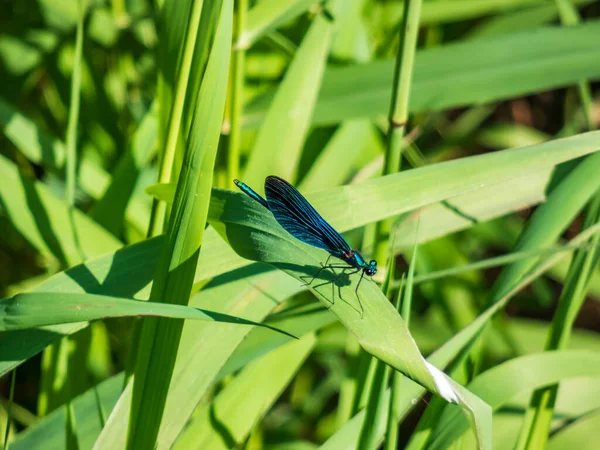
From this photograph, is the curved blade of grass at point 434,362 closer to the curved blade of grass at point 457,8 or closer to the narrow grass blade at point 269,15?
the narrow grass blade at point 269,15

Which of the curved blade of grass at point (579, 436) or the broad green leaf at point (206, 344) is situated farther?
the curved blade of grass at point (579, 436)

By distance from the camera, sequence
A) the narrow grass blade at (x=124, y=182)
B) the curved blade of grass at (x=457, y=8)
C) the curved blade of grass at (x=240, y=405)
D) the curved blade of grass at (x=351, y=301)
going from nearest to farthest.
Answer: the curved blade of grass at (x=351, y=301)
the curved blade of grass at (x=240, y=405)
the narrow grass blade at (x=124, y=182)
the curved blade of grass at (x=457, y=8)

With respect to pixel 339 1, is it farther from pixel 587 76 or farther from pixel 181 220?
pixel 181 220

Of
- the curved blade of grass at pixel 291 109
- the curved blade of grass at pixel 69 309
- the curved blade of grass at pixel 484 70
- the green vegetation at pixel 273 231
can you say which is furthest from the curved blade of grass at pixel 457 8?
the curved blade of grass at pixel 69 309

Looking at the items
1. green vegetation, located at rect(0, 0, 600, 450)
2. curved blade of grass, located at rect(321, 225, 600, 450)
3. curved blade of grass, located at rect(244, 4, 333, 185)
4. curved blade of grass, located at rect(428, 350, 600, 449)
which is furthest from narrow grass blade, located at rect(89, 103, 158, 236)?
curved blade of grass, located at rect(428, 350, 600, 449)

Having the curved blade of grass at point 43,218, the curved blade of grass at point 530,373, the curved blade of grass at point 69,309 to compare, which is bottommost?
the curved blade of grass at point 69,309

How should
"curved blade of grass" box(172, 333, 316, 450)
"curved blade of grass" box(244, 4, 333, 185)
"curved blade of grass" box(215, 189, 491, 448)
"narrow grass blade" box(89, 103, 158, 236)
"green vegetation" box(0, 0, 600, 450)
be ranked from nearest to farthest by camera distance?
1. "curved blade of grass" box(215, 189, 491, 448)
2. "green vegetation" box(0, 0, 600, 450)
3. "curved blade of grass" box(172, 333, 316, 450)
4. "curved blade of grass" box(244, 4, 333, 185)
5. "narrow grass blade" box(89, 103, 158, 236)

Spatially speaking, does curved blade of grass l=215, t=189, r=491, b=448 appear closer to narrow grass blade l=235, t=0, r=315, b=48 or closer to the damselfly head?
the damselfly head
